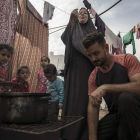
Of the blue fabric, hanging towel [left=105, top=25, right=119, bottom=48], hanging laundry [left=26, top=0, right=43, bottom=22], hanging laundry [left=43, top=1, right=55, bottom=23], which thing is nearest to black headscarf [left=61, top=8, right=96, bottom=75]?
the blue fabric

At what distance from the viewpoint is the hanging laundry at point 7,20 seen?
2.80 meters

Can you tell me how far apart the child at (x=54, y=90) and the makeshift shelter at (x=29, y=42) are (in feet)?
4.60

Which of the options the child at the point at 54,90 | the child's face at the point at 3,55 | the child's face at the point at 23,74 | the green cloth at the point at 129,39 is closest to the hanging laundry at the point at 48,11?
the child's face at the point at 23,74

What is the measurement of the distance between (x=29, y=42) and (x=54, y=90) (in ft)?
8.25

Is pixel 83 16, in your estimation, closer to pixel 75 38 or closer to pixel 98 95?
pixel 75 38

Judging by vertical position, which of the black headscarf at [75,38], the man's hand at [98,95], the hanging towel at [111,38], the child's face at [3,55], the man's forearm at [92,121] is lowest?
the man's forearm at [92,121]

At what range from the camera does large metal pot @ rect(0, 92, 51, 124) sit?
117 centimetres

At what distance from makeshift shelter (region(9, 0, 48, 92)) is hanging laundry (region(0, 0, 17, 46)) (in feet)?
3.32

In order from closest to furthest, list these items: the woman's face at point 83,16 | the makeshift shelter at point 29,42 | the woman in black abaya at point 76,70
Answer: the woman in black abaya at point 76,70 < the woman's face at point 83,16 < the makeshift shelter at point 29,42

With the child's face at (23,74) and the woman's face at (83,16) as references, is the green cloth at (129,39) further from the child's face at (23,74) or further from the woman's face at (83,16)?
the child's face at (23,74)

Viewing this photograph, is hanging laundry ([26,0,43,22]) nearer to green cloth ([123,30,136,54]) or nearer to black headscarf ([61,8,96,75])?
black headscarf ([61,8,96,75])

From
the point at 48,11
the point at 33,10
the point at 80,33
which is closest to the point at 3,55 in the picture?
the point at 80,33

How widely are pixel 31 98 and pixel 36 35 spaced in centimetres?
427

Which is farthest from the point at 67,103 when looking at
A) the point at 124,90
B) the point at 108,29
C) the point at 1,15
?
the point at 108,29
